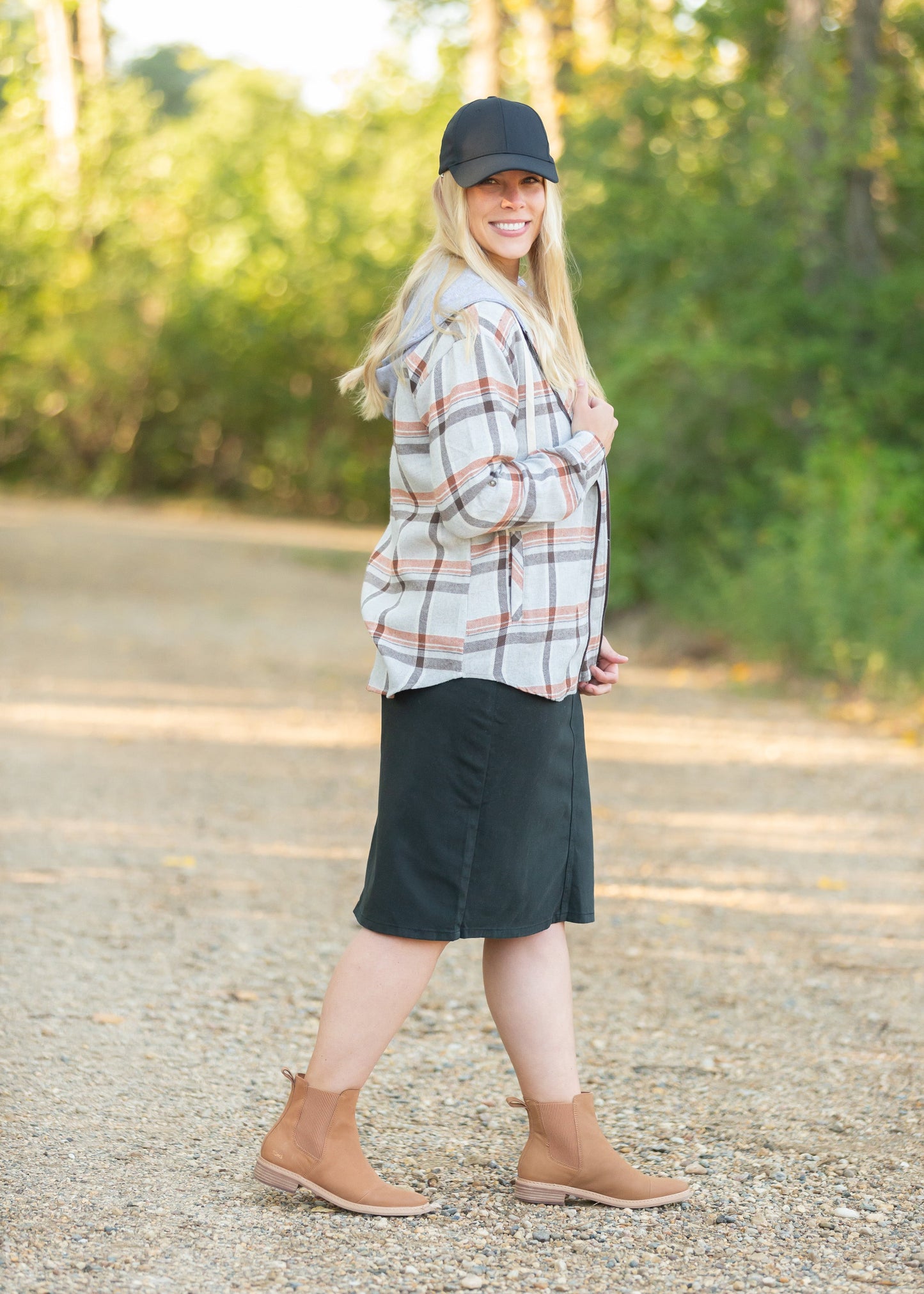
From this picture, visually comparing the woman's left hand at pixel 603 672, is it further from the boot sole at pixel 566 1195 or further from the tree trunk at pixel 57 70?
the tree trunk at pixel 57 70

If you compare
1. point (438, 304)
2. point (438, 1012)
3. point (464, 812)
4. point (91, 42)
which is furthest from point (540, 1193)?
point (91, 42)

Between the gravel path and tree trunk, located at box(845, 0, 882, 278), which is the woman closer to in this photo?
the gravel path

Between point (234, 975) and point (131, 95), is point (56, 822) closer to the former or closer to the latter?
point (234, 975)

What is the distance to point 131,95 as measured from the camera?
948 inches

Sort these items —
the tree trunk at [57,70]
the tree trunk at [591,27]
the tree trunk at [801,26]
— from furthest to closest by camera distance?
the tree trunk at [57,70]
the tree trunk at [591,27]
the tree trunk at [801,26]

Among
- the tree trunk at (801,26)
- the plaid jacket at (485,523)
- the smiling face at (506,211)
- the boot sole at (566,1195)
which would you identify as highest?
the tree trunk at (801,26)

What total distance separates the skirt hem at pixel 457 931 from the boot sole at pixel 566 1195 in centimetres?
47

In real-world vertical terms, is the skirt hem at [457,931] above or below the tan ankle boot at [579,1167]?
above

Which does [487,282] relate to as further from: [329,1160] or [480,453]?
[329,1160]

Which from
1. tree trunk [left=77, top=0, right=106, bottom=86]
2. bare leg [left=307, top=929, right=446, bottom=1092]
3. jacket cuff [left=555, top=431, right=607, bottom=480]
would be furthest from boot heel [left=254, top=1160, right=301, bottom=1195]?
→ tree trunk [left=77, top=0, right=106, bottom=86]

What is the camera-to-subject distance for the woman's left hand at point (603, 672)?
2736 mm

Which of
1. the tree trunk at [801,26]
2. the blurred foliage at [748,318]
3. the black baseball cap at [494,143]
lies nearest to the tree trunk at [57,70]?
the blurred foliage at [748,318]

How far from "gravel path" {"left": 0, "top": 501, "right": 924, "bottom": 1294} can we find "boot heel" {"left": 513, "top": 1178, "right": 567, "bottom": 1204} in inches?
0.9

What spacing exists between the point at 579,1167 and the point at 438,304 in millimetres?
1551
